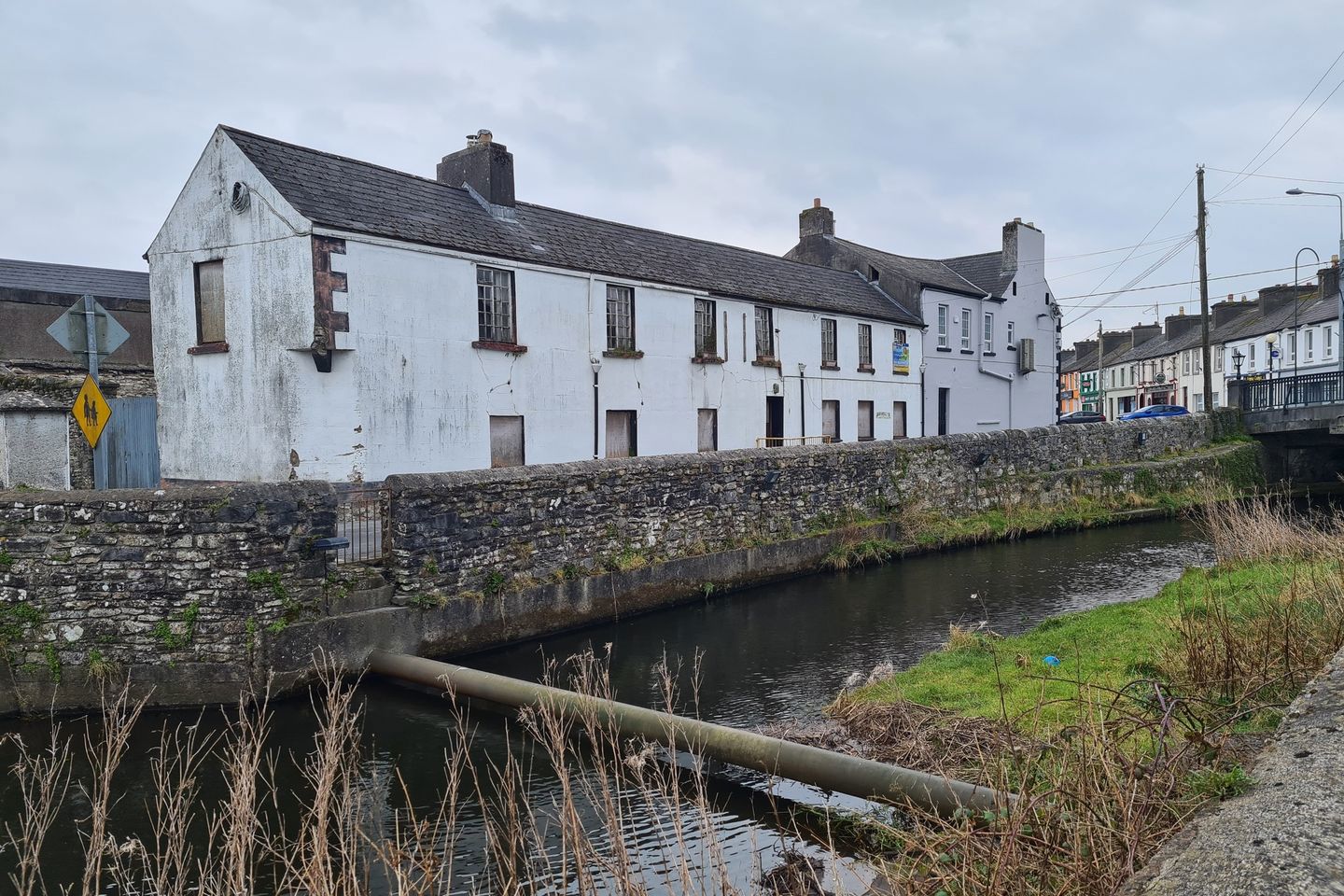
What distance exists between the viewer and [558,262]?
741 inches

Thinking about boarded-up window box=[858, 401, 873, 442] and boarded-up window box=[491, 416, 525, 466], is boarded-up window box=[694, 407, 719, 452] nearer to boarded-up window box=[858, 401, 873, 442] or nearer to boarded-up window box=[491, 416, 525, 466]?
boarded-up window box=[491, 416, 525, 466]

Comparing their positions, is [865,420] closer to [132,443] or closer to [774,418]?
[774,418]

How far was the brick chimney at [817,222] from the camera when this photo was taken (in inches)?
1309

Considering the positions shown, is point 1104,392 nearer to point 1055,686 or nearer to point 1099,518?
point 1099,518

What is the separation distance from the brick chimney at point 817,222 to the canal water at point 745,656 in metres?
17.4

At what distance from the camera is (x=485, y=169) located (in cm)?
1958

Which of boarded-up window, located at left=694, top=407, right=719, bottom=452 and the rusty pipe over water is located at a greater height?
boarded-up window, located at left=694, top=407, right=719, bottom=452

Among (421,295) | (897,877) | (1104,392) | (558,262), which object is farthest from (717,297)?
(1104,392)

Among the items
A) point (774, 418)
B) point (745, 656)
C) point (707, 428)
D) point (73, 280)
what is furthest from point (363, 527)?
point (73, 280)

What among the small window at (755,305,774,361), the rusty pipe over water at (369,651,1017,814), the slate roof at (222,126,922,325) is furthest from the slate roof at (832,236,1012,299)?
the rusty pipe over water at (369,651,1017,814)

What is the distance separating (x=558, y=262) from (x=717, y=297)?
5.41 metres

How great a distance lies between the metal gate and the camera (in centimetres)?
1775

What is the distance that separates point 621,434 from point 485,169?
6584mm

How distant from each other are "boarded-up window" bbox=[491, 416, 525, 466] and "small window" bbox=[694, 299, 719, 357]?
5.90 metres
